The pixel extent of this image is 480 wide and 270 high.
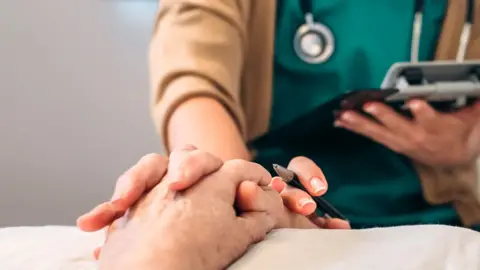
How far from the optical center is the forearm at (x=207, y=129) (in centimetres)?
64

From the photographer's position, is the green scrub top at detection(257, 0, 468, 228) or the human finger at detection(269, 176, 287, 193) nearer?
the human finger at detection(269, 176, 287, 193)

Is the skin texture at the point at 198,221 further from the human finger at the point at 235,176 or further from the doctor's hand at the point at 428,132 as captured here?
the doctor's hand at the point at 428,132

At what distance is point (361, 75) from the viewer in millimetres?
796

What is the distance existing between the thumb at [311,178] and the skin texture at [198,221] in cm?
6

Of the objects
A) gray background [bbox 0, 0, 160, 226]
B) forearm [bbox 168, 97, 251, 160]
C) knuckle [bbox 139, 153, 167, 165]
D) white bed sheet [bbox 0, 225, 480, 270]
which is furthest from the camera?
gray background [bbox 0, 0, 160, 226]

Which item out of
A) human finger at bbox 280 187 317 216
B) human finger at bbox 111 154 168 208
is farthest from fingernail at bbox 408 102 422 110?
human finger at bbox 111 154 168 208

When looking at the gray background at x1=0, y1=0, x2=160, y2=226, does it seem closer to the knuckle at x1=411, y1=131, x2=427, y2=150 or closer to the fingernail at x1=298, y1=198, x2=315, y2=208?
the knuckle at x1=411, y1=131, x2=427, y2=150

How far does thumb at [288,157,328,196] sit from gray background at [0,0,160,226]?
703mm

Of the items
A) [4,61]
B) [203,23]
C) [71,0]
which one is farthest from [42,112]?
[203,23]

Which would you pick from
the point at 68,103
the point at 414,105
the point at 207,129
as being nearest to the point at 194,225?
the point at 207,129

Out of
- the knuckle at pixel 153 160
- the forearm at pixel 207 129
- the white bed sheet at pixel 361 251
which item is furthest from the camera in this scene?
the forearm at pixel 207 129

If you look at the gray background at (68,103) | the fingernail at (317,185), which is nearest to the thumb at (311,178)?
the fingernail at (317,185)

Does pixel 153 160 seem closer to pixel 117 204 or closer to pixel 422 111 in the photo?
pixel 117 204

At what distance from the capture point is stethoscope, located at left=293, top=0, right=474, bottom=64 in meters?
0.77
